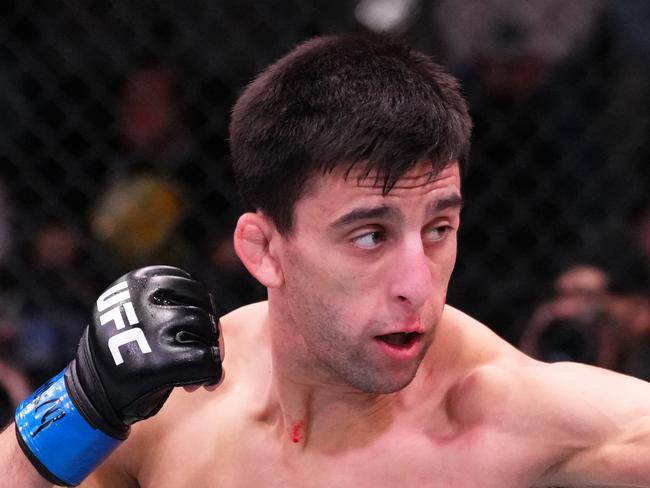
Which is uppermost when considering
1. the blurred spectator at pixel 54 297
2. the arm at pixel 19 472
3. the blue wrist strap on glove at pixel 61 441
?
the blue wrist strap on glove at pixel 61 441

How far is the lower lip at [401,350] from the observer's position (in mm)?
1260

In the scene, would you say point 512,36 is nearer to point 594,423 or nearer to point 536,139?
point 536,139

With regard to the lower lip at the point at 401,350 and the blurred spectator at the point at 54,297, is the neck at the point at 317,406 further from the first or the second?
the blurred spectator at the point at 54,297

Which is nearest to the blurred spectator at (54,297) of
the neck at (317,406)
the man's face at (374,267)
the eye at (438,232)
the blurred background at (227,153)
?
the blurred background at (227,153)

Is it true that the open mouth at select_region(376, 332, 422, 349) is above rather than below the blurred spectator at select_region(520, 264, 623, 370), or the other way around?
above

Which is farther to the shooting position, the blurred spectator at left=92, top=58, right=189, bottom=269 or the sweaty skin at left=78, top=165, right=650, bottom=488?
the blurred spectator at left=92, top=58, right=189, bottom=269

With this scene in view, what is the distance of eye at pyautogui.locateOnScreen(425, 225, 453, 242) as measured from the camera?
1265 mm

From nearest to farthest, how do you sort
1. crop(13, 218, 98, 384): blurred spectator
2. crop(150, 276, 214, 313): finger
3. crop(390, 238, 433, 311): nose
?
crop(390, 238, 433, 311): nose → crop(150, 276, 214, 313): finger → crop(13, 218, 98, 384): blurred spectator

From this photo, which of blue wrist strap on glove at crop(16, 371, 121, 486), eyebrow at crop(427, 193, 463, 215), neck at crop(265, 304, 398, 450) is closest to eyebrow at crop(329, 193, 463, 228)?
eyebrow at crop(427, 193, 463, 215)

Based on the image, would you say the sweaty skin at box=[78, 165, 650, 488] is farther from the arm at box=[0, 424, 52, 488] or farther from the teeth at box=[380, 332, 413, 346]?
the arm at box=[0, 424, 52, 488]

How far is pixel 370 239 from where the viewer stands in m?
1.24

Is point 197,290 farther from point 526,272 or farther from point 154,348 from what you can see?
point 526,272

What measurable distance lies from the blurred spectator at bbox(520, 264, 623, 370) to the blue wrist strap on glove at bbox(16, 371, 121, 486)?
1101 millimetres

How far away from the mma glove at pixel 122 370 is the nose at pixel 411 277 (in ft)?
0.79
